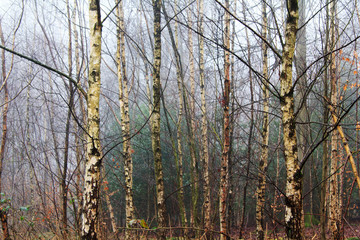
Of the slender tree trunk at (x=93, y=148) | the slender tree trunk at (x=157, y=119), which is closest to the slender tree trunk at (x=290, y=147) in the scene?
the slender tree trunk at (x=93, y=148)

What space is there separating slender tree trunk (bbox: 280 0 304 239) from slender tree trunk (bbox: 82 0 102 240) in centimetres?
170

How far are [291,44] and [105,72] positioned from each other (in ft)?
82.1

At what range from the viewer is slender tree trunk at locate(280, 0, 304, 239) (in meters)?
2.17

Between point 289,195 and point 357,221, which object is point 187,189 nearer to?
point 357,221

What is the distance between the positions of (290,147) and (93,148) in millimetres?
1768

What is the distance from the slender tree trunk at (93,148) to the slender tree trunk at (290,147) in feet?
5.59

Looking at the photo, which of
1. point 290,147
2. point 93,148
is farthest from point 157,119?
point 290,147

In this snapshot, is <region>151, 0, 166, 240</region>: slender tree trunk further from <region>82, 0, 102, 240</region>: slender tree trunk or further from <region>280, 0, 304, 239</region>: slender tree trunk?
<region>280, 0, 304, 239</region>: slender tree trunk

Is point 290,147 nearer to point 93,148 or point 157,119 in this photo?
point 93,148

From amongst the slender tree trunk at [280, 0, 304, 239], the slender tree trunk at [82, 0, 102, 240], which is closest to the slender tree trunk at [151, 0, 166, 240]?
the slender tree trunk at [82, 0, 102, 240]

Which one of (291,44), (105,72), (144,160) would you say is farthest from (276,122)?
(105,72)

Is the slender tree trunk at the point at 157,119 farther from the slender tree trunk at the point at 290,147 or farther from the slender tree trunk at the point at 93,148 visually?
the slender tree trunk at the point at 290,147

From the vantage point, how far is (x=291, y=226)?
2.16m

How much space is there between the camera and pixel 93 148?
2.73 metres
